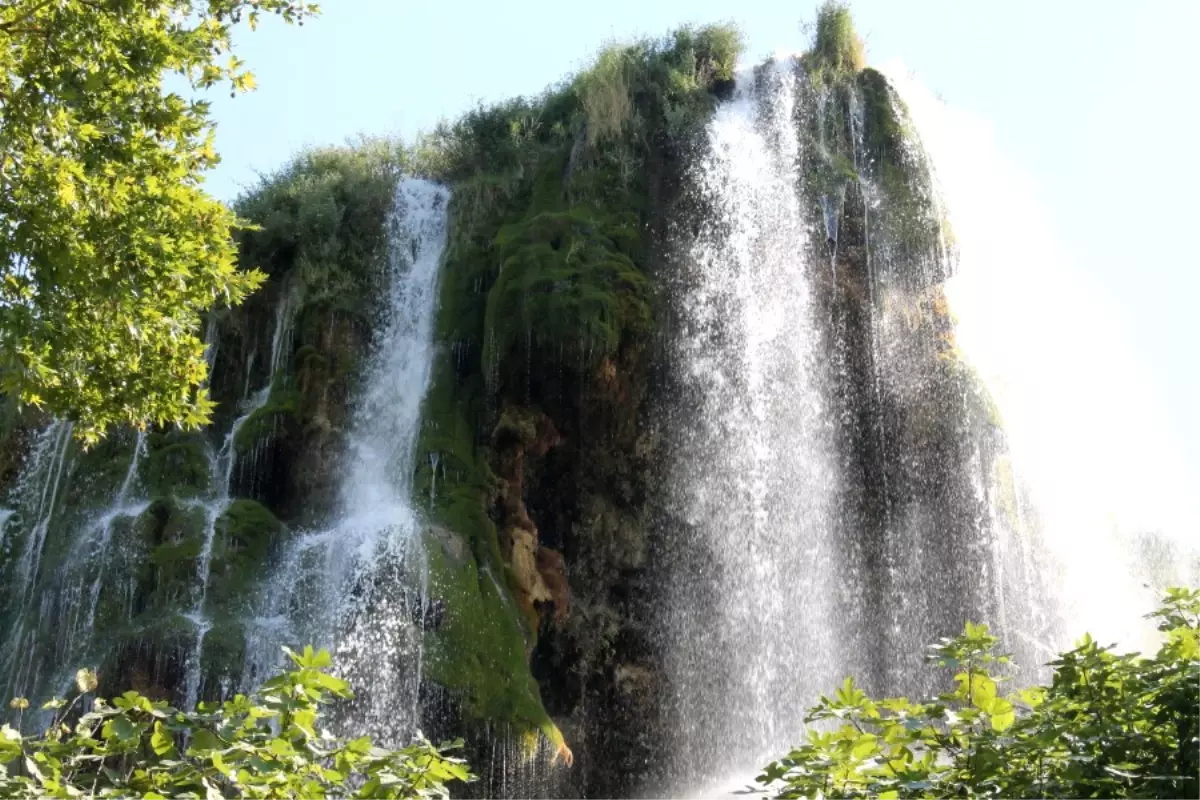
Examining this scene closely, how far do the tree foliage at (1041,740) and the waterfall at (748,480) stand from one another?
10.5 metres

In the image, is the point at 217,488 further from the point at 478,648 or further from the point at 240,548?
the point at 478,648

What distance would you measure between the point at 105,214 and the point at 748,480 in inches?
376

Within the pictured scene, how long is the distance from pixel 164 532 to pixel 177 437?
218 centimetres

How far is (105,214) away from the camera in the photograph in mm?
7715

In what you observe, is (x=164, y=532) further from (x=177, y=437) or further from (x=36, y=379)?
(x=36, y=379)

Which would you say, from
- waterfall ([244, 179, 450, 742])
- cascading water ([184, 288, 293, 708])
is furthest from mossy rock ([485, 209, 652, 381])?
cascading water ([184, 288, 293, 708])

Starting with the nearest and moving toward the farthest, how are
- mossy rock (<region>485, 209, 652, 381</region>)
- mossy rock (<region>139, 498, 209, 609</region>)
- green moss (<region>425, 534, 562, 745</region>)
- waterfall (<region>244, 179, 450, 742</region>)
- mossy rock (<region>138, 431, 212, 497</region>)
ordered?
waterfall (<region>244, 179, 450, 742</region>) → green moss (<region>425, 534, 562, 745</region>) → mossy rock (<region>139, 498, 209, 609</region>) → mossy rock (<region>138, 431, 212, 497</region>) → mossy rock (<region>485, 209, 652, 381</region>)

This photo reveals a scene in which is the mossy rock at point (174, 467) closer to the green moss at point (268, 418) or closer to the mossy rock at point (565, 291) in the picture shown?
the green moss at point (268, 418)

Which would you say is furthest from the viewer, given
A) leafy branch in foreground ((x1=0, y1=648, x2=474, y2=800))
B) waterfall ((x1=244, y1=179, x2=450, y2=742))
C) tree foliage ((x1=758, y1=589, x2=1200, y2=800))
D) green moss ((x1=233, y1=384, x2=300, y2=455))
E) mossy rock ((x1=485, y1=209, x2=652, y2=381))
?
green moss ((x1=233, y1=384, x2=300, y2=455))

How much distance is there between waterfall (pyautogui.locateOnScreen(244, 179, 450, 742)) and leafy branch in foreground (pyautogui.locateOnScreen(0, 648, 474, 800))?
26.7ft

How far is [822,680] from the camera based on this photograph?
14617mm

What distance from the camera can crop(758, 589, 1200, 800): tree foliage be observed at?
3.66 metres

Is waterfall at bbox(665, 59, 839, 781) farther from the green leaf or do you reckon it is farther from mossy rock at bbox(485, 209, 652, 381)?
the green leaf

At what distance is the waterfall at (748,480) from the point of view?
14570mm
